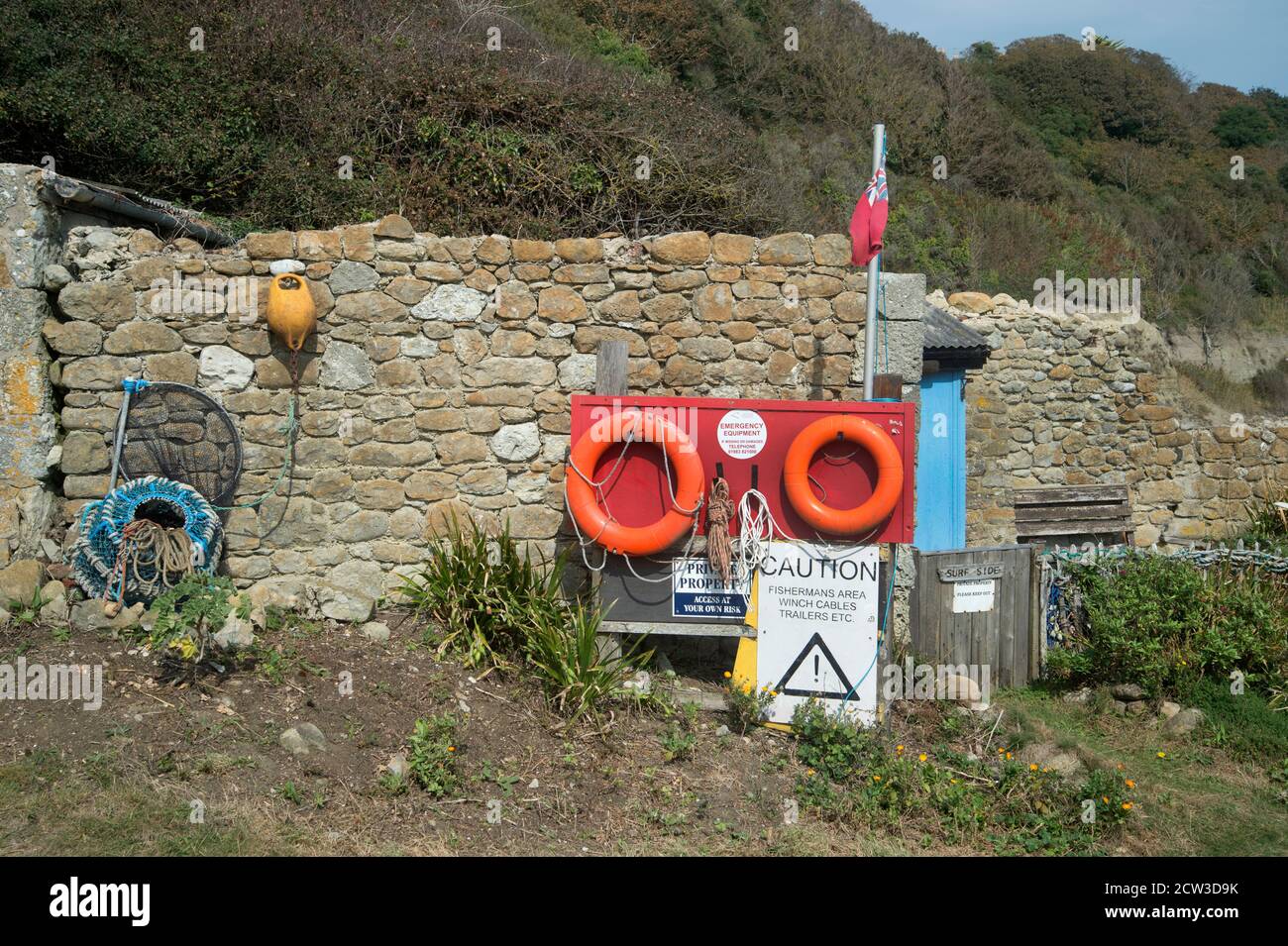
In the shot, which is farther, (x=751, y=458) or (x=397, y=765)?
(x=751, y=458)

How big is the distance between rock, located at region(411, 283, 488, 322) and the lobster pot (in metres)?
1.74

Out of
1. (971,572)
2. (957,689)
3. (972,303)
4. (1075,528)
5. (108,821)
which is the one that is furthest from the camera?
(972,303)

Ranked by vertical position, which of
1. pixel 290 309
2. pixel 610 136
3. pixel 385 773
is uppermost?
pixel 610 136

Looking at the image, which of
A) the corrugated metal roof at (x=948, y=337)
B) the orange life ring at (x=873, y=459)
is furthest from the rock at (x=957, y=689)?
the corrugated metal roof at (x=948, y=337)

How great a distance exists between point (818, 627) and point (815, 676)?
279 millimetres

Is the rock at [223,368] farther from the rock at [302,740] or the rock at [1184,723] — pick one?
the rock at [1184,723]

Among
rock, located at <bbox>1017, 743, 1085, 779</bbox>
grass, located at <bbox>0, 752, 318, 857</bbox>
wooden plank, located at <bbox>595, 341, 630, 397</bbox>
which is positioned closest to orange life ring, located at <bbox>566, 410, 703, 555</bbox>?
wooden plank, located at <bbox>595, 341, 630, 397</bbox>

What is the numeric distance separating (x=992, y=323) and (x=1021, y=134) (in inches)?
459

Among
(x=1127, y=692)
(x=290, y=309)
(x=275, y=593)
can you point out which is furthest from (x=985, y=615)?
(x=290, y=309)

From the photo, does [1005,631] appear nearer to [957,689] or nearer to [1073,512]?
[957,689]

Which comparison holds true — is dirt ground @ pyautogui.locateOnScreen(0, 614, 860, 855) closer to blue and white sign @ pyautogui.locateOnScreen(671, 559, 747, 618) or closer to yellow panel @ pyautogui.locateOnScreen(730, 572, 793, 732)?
yellow panel @ pyautogui.locateOnScreen(730, 572, 793, 732)

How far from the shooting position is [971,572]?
676 centimetres
